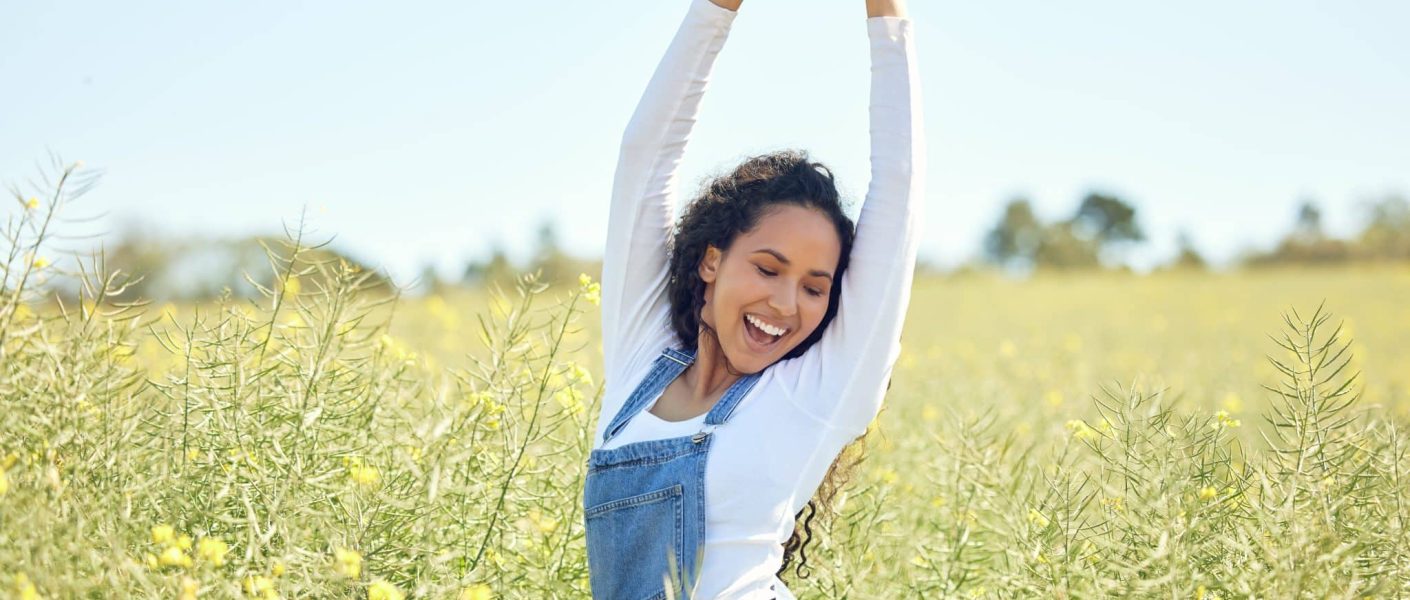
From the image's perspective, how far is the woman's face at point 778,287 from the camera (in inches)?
79.6

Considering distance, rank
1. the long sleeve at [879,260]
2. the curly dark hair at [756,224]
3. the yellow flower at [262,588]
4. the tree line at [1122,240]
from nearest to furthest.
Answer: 1. the yellow flower at [262,588]
2. the long sleeve at [879,260]
3. the curly dark hair at [756,224]
4. the tree line at [1122,240]

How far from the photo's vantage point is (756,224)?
6.90ft

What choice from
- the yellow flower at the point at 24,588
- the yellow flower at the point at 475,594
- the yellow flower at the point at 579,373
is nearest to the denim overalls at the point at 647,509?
the yellow flower at the point at 475,594

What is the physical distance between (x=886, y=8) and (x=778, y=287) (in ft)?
1.72

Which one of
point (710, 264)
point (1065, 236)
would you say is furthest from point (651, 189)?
point (1065, 236)

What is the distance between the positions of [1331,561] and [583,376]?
4.73 ft

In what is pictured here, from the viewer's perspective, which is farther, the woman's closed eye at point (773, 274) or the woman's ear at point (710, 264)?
the woman's ear at point (710, 264)

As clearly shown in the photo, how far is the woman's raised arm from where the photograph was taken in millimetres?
2170

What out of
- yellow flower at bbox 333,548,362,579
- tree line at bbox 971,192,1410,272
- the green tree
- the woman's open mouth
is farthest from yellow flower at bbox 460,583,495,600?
the green tree

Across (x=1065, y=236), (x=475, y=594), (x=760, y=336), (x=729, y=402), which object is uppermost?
(x=1065, y=236)

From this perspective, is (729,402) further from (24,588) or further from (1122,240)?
(1122,240)

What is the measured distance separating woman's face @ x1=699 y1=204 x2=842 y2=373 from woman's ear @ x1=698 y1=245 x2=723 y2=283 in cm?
10

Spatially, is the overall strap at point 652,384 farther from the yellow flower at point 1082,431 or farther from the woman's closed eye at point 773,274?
the yellow flower at point 1082,431

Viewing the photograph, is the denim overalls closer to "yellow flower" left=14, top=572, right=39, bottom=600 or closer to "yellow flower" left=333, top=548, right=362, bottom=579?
"yellow flower" left=333, top=548, right=362, bottom=579
